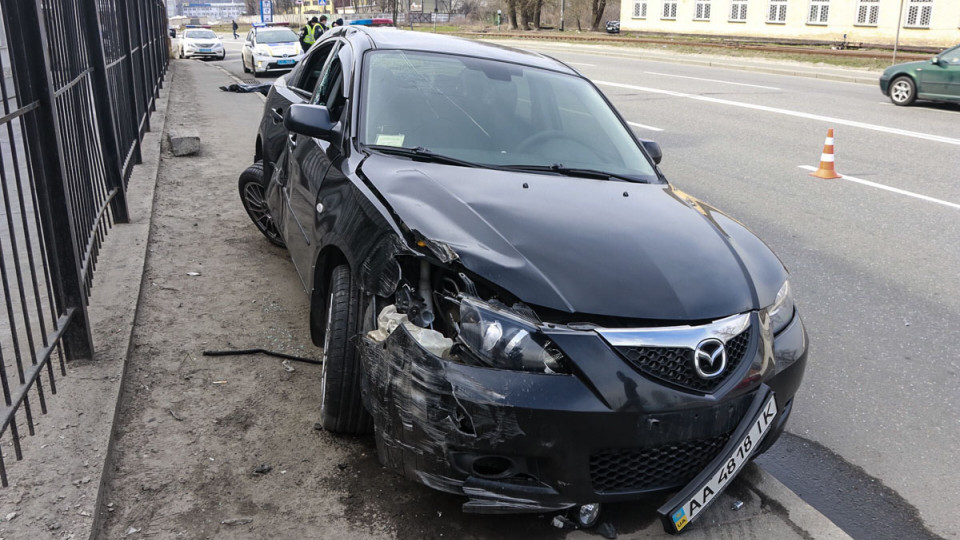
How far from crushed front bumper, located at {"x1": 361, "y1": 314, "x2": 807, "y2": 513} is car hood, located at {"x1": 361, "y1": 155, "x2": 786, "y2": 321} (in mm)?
225

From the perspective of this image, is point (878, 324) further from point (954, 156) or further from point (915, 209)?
point (954, 156)

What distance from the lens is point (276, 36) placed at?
25.8 m

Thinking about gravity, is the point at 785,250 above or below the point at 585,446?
below

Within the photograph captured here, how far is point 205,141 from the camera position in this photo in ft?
36.3

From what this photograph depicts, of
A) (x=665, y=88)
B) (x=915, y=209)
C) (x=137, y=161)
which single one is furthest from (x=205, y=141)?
(x=665, y=88)

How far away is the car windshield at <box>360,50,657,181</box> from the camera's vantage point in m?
3.93

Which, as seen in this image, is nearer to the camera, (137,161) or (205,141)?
(137,161)

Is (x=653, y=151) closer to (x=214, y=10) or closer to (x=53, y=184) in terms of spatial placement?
(x=53, y=184)

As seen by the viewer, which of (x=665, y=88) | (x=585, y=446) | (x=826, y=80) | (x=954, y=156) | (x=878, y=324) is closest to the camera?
(x=585, y=446)

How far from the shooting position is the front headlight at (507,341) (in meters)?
2.62

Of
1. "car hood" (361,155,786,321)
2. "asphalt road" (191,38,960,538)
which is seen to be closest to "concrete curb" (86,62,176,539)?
"car hood" (361,155,786,321)

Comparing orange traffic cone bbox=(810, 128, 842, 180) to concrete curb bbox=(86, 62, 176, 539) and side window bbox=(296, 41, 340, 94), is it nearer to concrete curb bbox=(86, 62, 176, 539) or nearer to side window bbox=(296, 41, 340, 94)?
side window bbox=(296, 41, 340, 94)

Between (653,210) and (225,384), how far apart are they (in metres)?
2.22

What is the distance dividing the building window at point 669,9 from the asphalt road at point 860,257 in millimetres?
41362
